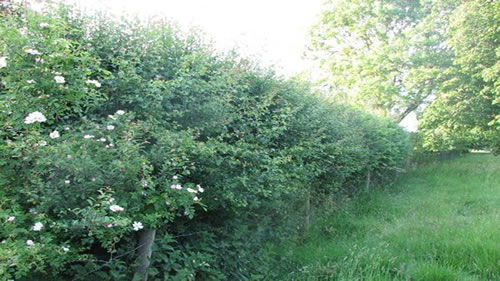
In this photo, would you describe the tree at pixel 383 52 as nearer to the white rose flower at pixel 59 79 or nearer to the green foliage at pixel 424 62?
the green foliage at pixel 424 62

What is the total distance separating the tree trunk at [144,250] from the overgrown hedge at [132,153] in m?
0.04

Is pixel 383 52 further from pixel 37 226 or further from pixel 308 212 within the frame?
pixel 37 226

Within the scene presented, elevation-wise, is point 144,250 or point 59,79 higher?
point 59,79

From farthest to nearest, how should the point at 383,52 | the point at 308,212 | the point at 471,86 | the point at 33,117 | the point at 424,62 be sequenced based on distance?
the point at 383,52 < the point at 424,62 < the point at 471,86 < the point at 308,212 < the point at 33,117

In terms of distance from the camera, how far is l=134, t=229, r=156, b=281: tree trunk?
2.52m

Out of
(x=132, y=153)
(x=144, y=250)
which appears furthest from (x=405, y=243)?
(x=132, y=153)

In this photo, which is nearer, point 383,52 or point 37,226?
point 37,226

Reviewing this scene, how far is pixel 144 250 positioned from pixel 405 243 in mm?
3816

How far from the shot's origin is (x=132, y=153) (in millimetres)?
2244

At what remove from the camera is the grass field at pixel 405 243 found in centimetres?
392

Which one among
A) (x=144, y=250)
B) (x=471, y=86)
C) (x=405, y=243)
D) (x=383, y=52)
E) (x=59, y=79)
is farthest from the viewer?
(x=383, y=52)

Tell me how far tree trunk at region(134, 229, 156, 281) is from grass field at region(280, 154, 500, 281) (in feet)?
6.00

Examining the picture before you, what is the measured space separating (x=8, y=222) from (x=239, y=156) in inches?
70.9

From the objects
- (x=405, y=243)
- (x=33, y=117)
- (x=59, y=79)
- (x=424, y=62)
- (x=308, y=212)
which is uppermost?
(x=424, y=62)
